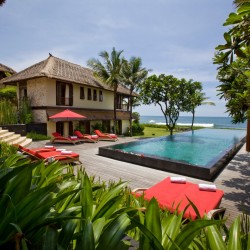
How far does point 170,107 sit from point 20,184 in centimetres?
2643

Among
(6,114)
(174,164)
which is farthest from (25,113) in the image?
(174,164)

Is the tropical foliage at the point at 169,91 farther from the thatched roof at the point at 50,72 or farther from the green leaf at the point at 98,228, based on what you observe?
the green leaf at the point at 98,228

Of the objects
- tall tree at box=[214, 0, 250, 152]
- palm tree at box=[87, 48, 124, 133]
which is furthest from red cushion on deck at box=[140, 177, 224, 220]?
palm tree at box=[87, 48, 124, 133]

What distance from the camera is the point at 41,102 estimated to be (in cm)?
2064

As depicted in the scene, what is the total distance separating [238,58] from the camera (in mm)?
6535

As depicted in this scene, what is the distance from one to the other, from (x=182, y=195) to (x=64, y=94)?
20.0 meters

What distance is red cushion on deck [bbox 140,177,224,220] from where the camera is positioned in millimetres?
5379

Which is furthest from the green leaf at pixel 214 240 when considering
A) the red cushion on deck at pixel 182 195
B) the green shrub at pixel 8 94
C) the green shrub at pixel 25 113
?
the green shrub at pixel 8 94

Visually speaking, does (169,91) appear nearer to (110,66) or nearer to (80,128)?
(110,66)

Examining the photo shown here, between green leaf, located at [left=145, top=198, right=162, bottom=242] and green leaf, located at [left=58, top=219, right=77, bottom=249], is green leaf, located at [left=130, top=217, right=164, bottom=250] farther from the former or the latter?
green leaf, located at [left=58, top=219, right=77, bottom=249]

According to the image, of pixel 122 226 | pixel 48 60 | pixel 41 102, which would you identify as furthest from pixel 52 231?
pixel 48 60

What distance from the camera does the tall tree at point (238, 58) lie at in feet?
12.5

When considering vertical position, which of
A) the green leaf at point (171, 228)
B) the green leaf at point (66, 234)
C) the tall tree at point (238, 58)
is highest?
the tall tree at point (238, 58)

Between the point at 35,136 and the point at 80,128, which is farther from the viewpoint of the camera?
the point at 80,128
